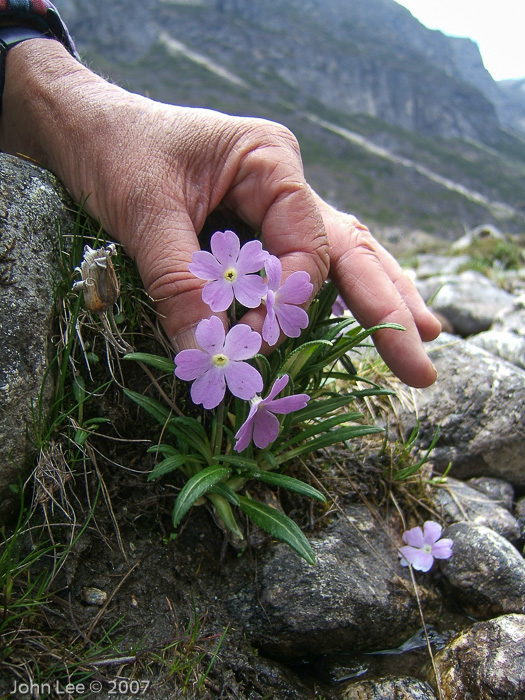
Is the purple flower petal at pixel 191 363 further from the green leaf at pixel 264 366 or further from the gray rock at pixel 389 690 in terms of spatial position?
the gray rock at pixel 389 690

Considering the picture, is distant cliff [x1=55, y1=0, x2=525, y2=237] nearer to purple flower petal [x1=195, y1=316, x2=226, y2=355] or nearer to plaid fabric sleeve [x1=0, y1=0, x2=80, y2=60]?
plaid fabric sleeve [x1=0, y1=0, x2=80, y2=60]

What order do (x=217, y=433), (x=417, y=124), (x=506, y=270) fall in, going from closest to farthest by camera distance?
1. (x=217, y=433)
2. (x=506, y=270)
3. (x=417, y=124)

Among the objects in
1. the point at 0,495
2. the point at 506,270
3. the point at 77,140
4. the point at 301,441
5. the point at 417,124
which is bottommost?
the point at 417,124

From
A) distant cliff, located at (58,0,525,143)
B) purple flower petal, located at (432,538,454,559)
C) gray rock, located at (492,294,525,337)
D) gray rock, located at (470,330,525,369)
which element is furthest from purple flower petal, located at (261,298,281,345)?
distant cliff, located at (58,0,525,143)

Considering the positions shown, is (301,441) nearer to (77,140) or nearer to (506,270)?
Result: (77,140)

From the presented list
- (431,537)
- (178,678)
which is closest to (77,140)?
(178,678)

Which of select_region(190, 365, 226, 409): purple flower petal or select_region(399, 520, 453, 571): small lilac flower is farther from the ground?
select_region(190, 365, 226, 409): purple flower petal

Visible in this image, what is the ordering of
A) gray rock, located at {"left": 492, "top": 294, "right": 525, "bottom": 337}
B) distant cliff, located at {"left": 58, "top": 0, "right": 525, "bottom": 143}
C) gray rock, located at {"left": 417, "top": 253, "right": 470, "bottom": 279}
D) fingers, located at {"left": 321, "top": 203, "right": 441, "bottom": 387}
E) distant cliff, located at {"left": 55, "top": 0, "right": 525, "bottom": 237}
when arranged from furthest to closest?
distant cliff, located at {"left": 58, "top": 0, "right": 525, "bottom": 143}, distant cliff, located at {"left": 55, "top": 0, "right": 525, "bottom": 237}, gray rock, located at {"left": 417, "top": 253, "right": 470, "bottom": 279}, gray rock, located at {"left": 492, "top": 294, "right": 525, "bottom": 337}, fingers, located at {"left": 321, "top": 203, "right": 441, "bottom": 387}
